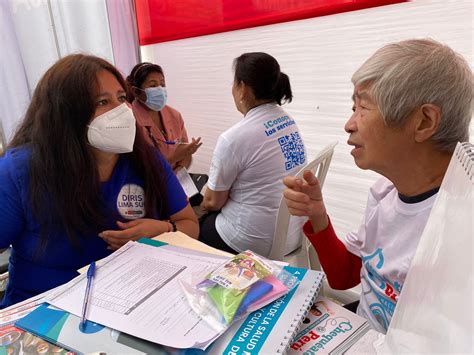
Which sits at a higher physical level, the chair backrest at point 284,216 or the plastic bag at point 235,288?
the plastic bag at point 235,288

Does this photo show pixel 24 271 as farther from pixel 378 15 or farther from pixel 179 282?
pixel 378 15

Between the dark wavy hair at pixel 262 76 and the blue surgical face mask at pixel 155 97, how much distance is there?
600 mm

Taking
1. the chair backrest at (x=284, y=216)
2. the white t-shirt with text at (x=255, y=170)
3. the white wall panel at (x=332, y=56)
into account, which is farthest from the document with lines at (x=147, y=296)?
the white wall panel at (x=332, y=56)

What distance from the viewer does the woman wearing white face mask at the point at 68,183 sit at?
3.13ft

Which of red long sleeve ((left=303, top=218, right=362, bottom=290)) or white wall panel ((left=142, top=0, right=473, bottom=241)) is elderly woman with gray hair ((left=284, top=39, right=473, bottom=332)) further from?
white wall panel ((left=142, top=0, right=473, bottom=241))

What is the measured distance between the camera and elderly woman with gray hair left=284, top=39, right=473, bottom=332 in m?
0.69

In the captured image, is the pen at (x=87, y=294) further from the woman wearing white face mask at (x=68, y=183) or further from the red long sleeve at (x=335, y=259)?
the red long sleeve at (x=335, y=259)

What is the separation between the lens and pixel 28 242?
978 millimetres

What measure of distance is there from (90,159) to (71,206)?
0.49 feet

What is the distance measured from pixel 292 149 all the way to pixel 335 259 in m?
0.76

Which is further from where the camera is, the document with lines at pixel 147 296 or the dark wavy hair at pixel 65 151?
the dark wavy hair at pixel 65 151

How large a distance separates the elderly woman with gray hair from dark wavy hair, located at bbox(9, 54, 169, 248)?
1.86ft

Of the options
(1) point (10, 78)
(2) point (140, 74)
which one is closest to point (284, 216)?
(2) point (140, 74)

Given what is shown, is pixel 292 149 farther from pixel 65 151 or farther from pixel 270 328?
pixel 270 328
